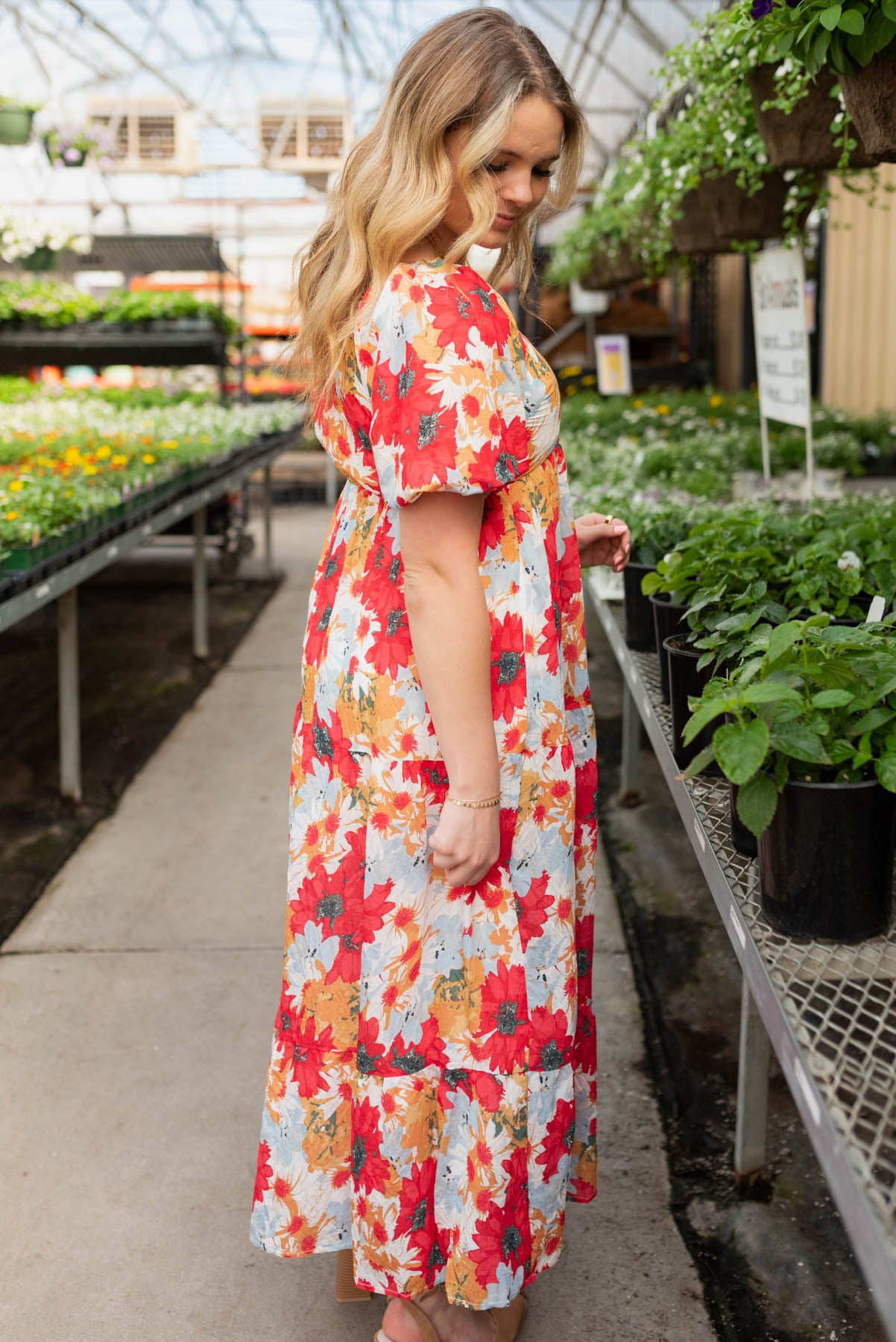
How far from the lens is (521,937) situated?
4.59ft

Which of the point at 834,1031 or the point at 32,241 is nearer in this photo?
the point at 834,1031

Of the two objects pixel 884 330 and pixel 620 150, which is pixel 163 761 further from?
pixel 884 330

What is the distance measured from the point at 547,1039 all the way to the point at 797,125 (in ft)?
5.48

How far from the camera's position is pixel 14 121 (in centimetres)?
516

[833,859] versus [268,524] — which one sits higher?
[268,524]

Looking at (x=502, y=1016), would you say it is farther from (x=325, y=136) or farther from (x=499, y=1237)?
(x=325, y=136)

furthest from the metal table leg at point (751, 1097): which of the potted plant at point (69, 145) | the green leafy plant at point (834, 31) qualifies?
the potted plant at point (69, 145)

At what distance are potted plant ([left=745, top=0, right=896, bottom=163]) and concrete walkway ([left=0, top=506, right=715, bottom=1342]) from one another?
1.62 meters

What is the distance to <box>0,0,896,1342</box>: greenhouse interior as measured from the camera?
1220mm

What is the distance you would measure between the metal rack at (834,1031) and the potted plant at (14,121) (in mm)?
4860

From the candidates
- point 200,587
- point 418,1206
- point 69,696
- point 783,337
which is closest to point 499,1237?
point 418,1206

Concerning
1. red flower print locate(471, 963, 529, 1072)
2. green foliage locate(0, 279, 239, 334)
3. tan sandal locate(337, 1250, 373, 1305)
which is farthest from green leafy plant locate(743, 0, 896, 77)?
green foliage locate(0, 279, 239, 334)

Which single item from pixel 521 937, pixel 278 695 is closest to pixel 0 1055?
pixel 521 937

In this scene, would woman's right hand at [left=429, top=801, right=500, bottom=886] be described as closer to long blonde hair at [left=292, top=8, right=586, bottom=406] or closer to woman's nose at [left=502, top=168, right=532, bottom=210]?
long blonde hair at [left=292, top=8, right=586, bottom=406]
